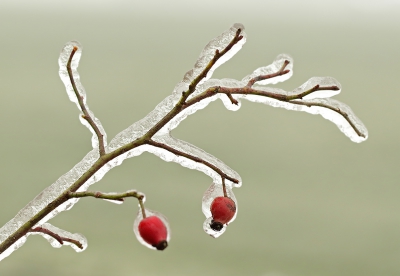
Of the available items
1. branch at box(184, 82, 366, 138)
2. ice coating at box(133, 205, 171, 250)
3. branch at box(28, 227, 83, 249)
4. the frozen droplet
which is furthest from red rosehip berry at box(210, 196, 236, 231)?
branch at box(28, 227, 83, 249)

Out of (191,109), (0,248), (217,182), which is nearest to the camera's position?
(0,248)

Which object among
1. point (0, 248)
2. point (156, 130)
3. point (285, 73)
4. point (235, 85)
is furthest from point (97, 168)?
point (285, 73)

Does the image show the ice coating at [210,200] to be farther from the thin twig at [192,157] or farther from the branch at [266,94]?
the branch at [266,94]

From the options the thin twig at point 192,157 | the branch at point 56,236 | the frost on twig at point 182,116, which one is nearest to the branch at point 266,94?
the frost on twig at point 182,116

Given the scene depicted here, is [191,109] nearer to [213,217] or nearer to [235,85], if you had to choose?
[235,85]

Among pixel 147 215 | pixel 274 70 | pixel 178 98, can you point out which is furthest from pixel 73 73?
pixel 274 70

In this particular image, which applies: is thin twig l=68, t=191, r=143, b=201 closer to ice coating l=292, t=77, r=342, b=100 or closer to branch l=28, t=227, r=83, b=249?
branch l=28, t=227, r=83, b=249
